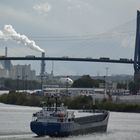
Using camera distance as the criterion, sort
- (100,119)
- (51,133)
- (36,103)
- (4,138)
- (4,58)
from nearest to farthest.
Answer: (4,138) → (51,133) → (100,119) → (36,103) → (4,58)

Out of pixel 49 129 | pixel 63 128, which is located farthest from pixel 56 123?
pixel 49 129

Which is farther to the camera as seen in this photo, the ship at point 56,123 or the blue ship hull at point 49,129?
the ship at point 56,123

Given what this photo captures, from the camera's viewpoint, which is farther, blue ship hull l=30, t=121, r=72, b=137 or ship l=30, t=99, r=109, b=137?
A: ship l=30, t=99, r=109, b=137

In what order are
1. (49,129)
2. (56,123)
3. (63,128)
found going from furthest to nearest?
1. (63,128)
2. (56,123)
3. (49,129)

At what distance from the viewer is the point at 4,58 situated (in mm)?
133250

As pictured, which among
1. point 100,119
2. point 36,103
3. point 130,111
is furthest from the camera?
point 36,103

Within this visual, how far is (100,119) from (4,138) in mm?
18238

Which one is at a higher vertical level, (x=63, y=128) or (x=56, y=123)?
(x=56, y=123)

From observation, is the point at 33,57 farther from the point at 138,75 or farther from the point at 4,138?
the point at 4,138

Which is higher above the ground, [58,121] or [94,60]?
[94,60]

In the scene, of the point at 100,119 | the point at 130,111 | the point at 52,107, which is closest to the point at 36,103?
the point at 130,111

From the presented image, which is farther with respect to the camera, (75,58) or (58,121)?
(75,58)

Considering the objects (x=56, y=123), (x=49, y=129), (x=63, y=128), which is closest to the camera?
(x=49, y=129)

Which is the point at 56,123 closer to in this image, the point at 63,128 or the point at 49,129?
Result: the point at 63,128
